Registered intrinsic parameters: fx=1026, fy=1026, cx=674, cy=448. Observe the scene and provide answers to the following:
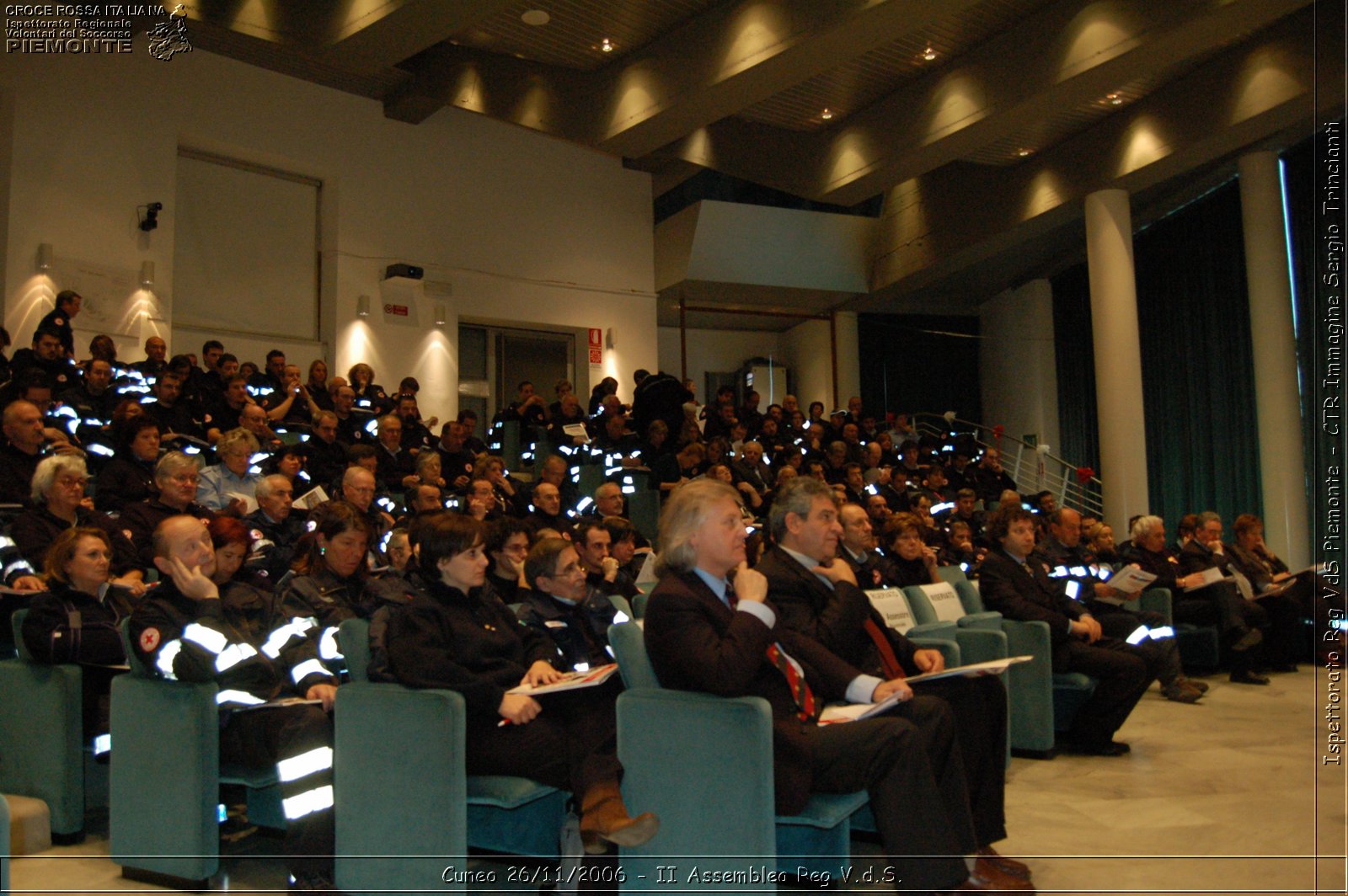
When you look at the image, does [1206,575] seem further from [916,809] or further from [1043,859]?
[916,809]

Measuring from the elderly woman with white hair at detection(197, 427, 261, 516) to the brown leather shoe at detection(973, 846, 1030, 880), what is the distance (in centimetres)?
429

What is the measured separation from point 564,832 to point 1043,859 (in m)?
1.49

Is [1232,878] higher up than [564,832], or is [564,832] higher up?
[564,832]

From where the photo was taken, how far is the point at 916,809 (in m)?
2.48

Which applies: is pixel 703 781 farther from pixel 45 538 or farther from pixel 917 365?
pixel 917 365

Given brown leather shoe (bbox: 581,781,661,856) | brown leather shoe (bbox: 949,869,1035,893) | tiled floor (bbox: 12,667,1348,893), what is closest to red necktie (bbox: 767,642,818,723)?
brown leather shoe (bbox: 581,781,661,856)

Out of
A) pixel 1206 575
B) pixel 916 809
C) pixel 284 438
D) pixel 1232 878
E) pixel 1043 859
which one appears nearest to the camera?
pixel 916 809

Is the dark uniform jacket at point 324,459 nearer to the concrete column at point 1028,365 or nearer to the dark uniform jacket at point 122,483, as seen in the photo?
the dark uniform jacket at point 122,483

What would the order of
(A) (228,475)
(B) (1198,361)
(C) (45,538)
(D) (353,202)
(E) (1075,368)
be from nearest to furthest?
(C) (45,538) → (A) (228,475) → (D) (353,202) → (B) (1198,361) → (E) (1075,368)

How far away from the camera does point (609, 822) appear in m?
2.49

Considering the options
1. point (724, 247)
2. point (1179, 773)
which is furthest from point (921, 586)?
point (724, 247)

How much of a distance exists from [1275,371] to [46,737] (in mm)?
10529

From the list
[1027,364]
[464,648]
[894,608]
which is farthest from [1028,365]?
[464,648]

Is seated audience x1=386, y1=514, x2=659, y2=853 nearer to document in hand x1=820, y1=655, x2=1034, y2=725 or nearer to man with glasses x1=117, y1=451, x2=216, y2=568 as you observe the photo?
document in hand x1=820, y1=655, x2=1034, y2=725
